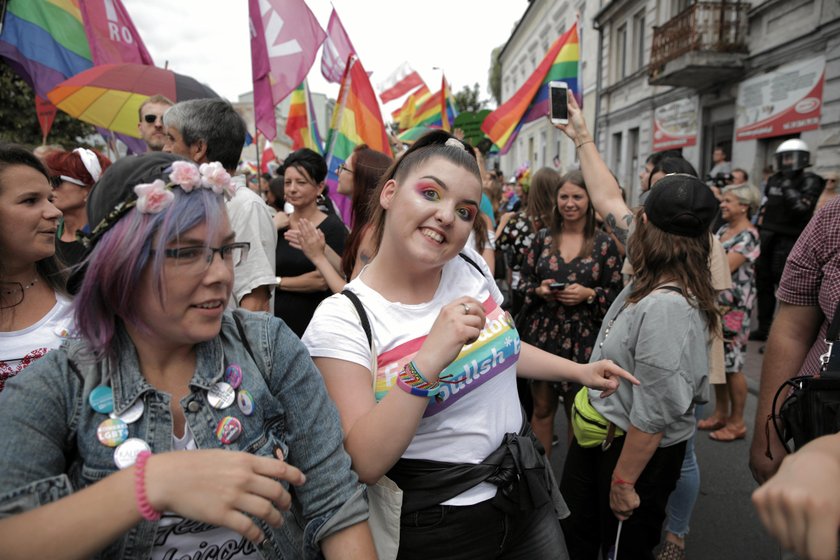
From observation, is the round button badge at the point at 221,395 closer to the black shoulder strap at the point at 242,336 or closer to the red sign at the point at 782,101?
the black shoulder strap at the point at 242,336

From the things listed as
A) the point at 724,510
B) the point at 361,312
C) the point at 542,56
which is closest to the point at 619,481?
the point at 361,312

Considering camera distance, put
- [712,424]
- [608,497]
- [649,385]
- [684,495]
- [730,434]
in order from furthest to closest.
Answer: [712,424] < [730,434] < [684,495] < [608,497] < [649,385]

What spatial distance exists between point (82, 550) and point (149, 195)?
0.67 metres

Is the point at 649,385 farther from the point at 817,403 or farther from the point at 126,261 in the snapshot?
the point at 126,261

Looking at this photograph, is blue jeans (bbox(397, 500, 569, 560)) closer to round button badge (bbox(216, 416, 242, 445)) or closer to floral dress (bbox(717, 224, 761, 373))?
round button badge (bbox(216, 416, 242, 445))

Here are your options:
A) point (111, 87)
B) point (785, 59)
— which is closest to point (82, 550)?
point (111, 87)

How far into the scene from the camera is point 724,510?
3.33 metres

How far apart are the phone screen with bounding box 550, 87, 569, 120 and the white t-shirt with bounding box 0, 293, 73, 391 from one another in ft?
7.87

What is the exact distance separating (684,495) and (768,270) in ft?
16.7

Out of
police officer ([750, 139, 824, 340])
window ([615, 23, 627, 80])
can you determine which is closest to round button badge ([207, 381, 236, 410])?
police officer ([750, 139, 824, 340])

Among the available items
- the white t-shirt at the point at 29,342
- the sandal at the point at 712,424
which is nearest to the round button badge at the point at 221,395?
the white t-shirt at the point at 29,342

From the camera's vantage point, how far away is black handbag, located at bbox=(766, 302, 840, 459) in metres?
1.41

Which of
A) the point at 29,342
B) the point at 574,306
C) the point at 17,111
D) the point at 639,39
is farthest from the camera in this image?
the point at 639,39

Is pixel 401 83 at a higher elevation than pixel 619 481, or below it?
higher
